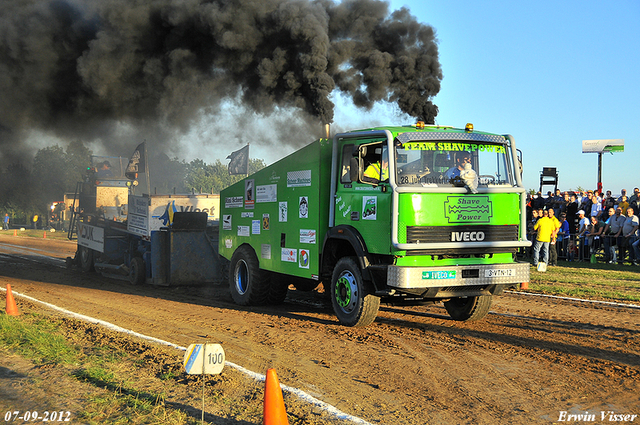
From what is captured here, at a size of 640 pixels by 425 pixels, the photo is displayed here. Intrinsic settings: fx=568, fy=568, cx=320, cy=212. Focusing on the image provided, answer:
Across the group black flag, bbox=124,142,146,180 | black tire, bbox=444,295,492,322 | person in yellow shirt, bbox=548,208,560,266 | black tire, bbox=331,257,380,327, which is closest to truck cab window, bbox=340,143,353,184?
black tire, bbox=331,257,380,327

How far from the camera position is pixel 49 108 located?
16469 mm

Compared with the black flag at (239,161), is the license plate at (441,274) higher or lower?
lower

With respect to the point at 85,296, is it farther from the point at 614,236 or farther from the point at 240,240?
the point at 614,236

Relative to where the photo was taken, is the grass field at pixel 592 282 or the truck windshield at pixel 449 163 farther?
the grass field at pixel 592 282

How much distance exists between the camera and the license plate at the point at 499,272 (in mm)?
7512

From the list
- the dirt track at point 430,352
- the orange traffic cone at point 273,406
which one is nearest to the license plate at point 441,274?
the dirt track at point 430,352

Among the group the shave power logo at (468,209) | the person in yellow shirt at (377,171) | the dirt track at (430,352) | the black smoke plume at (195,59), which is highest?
the black smoke plume at (195,59)

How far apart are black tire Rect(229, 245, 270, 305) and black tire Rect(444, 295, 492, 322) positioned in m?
3.34

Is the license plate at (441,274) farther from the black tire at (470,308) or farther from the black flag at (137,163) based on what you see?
the black flag at (137,163)

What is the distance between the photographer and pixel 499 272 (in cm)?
756

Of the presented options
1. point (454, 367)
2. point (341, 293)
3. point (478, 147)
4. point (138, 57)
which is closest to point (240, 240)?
point (341, 293)

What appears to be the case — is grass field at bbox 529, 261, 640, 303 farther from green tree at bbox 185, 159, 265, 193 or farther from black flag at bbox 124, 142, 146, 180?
green tree at bbox 185, 159, 265, 193

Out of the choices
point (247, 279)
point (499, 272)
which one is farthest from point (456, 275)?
point (247, 279)

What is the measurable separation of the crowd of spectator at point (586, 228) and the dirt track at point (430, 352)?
19.7 ft
